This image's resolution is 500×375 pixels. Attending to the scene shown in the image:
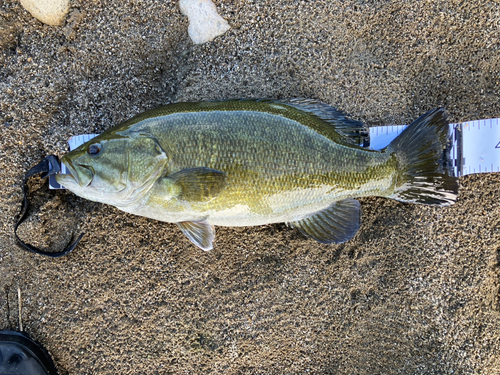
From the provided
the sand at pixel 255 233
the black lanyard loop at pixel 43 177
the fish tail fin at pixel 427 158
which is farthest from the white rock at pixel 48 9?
the fish tail fin at pixel 427 158

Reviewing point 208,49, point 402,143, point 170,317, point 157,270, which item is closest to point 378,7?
point 402,143

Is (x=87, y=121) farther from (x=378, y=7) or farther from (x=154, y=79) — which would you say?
(x=378, y=7)

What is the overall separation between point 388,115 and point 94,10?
2438 millimetres

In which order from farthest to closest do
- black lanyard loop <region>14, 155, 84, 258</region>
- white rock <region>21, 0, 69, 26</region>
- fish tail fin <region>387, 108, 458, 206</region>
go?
white rock <region>21, 0, 69, 26</region> → black lanyard loop <region>14, 155, 84, 258</region> → fish tail fin <region>387, 108, 458, 206</region>

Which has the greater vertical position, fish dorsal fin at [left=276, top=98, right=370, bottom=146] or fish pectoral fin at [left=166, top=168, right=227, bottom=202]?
fish dorsal fin at [left=276, top=98, right=370, bottom=146]

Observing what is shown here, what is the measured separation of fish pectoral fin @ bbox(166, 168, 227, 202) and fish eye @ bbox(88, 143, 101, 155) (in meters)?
0.47

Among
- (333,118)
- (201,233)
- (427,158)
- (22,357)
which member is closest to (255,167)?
(201,233)

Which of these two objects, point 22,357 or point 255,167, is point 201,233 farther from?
point 22,357

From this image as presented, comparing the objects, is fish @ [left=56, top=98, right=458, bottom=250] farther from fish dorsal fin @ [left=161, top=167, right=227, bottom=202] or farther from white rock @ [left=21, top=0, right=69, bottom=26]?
white rock @ [left=21, top=0, right=69, bottom=26]

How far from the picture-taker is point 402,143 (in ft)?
7.22

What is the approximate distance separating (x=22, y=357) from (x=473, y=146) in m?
3.66

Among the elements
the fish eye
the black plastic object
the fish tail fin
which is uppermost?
the fish tail fin

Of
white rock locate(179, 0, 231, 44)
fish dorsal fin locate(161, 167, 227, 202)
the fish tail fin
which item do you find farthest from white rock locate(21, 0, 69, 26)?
the fish tail fin

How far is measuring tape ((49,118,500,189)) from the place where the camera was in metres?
2.38
